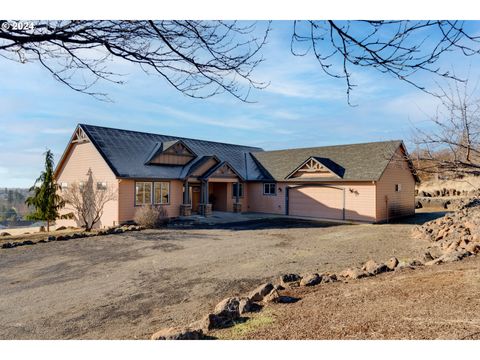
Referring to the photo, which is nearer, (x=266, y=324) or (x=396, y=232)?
(x=266, y=324)

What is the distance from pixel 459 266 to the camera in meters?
6.64

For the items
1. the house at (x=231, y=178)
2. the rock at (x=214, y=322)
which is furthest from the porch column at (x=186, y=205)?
the rock at (x=214, y=322)

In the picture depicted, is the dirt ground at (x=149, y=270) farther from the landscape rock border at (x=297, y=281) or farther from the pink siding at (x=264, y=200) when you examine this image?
the pink siding at (x=264, y=200)

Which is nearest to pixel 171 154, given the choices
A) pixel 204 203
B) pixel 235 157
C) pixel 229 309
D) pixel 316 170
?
pixel 204 203

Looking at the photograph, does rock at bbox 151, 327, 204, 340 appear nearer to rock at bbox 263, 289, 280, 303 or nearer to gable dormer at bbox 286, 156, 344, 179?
rock at bbox 263, 289, 280, 303

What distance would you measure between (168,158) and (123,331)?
17.6 m

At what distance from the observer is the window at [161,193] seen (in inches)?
809

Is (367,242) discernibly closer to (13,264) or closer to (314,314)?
(314,314)

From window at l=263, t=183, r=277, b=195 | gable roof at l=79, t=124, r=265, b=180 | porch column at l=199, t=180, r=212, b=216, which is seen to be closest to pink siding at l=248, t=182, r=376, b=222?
window at l=263, t=183, r=277, b=195

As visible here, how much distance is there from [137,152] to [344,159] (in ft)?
44.3

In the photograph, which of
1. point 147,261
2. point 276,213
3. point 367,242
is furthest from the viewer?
point 276,213

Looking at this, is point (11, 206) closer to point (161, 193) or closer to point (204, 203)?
point (161, 193)

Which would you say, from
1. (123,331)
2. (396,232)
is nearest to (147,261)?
(123,331)

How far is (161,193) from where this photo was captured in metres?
20.8
